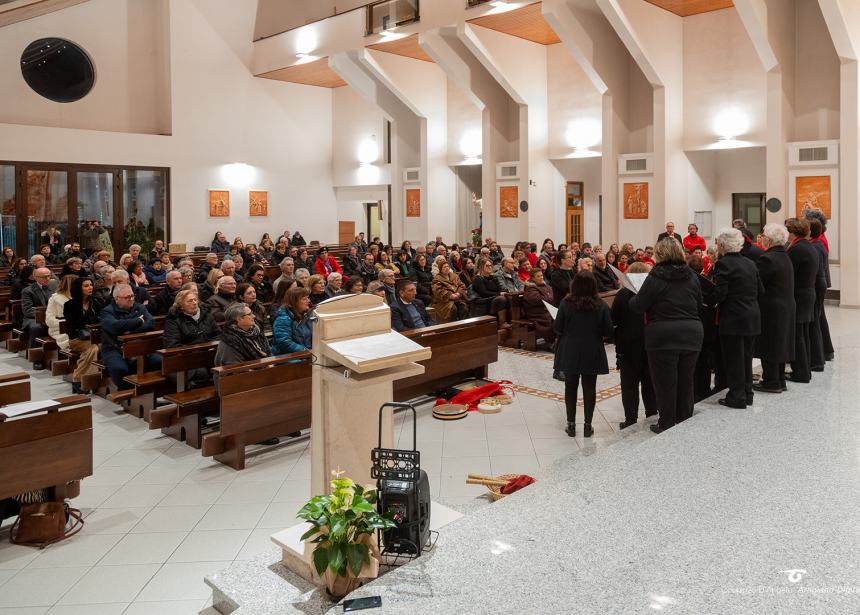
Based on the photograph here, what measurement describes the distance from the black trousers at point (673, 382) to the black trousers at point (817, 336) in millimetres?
1973

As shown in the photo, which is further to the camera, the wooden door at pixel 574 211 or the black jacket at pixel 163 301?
the wooden door at pixel 574 211

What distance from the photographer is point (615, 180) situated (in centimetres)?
1484

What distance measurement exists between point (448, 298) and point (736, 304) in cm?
486

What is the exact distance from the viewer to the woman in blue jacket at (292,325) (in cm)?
600

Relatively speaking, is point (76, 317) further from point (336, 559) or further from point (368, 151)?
point (368, 151)

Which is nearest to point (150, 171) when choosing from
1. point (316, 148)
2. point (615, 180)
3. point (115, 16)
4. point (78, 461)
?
point (115, 16)

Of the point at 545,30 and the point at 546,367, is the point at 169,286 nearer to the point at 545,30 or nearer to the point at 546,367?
the point at 546,367

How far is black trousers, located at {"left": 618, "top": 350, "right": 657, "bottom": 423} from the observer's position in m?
5.50

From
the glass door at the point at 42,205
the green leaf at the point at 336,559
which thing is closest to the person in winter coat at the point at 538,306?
the green leaf at the point at 336,559

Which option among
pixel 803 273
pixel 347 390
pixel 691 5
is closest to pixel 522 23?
pixel 691 5

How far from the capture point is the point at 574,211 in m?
17.5

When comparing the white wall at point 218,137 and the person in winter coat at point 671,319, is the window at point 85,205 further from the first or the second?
the person in winter coat at point 671,319

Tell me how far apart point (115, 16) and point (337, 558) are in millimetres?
17773

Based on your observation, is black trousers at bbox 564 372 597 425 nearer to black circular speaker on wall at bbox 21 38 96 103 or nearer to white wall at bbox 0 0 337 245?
white wall at bbox 0 0 337 245
